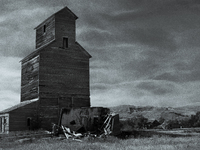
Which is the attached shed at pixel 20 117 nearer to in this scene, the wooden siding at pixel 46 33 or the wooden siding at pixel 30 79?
the wooden siding at pixel 30 79

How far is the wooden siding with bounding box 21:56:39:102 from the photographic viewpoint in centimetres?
3953

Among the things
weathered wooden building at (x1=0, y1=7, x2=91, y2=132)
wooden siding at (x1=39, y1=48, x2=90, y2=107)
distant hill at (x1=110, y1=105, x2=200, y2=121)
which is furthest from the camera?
distant hill at (x1=110, y1=105, x2=200, y2=121)

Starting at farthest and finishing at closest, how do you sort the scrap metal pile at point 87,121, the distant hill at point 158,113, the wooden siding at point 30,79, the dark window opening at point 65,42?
the distant hill at point 158,113, the dark window opening at point 65,42, the wooden siding at point 30,79, the scrap metal pile at point 87,121

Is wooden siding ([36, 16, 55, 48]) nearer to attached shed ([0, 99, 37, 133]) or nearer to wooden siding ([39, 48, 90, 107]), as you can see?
wooden siding ([39, 48, 90, 107])

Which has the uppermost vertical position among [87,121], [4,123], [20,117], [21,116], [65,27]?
[65,27]

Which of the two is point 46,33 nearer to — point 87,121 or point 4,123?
point 4,123

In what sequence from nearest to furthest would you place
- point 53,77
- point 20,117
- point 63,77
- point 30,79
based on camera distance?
point 20,117 → point 53,77 → point 63,77 → point 30,79

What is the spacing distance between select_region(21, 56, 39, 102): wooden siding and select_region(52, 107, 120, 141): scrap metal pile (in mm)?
11814

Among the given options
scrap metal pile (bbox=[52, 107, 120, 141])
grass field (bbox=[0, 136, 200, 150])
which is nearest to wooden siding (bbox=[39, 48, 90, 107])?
scrap metal pile (bbox=[52, 107, 120, 141])

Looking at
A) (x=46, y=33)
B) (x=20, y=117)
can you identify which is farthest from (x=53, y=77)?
(x=46, y=33)

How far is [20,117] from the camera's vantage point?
1469 inches

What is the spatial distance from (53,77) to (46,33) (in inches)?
277

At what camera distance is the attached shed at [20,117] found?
3688 centimetres

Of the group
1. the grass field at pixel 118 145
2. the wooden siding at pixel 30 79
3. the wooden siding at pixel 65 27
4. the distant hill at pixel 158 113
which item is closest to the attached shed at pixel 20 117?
the wooden siding at pixel 30 79
